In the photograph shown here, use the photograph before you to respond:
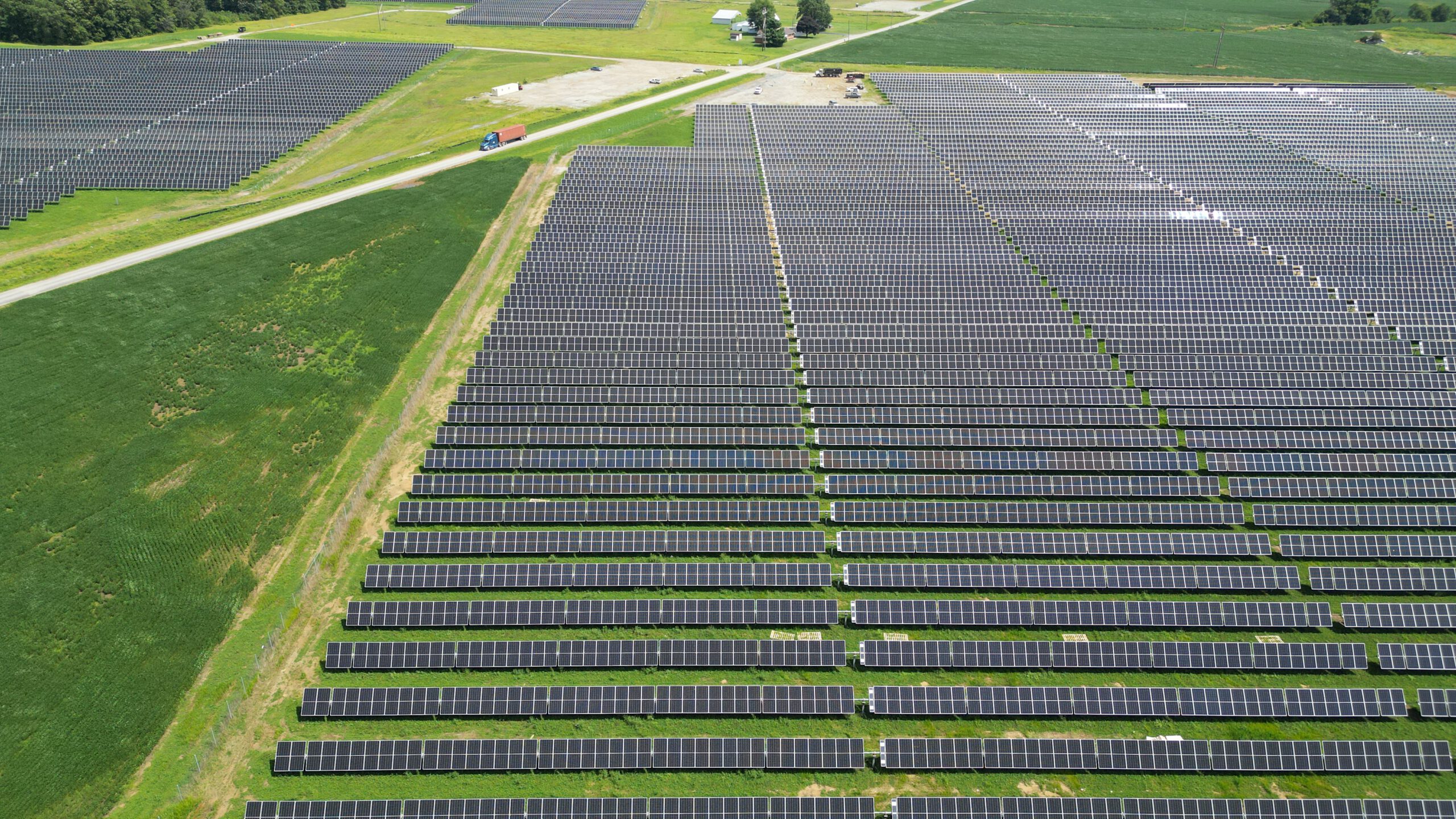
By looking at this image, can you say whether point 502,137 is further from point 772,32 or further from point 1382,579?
point 1382,579

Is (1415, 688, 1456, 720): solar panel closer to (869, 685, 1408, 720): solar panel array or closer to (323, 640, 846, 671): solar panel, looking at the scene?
(869, 685, 1408, 720): solar panel array

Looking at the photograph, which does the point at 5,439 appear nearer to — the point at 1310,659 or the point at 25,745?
the point at 25,745

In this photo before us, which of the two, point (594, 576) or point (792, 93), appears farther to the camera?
point (792, 93)

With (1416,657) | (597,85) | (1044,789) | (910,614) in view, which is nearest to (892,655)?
(910,614)

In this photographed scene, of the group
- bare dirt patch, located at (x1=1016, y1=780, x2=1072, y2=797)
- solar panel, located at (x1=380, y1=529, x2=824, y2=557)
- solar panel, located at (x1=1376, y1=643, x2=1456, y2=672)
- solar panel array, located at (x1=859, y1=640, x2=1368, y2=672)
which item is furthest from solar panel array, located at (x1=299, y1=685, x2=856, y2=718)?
solar panel, located at (x1=380, y1=529, x2=824, y2=557)

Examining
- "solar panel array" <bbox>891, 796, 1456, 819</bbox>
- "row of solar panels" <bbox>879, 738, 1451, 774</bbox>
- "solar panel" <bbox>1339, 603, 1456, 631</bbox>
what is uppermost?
"solar panel" <bbox>1339, 603, 1456, 631</bbox>

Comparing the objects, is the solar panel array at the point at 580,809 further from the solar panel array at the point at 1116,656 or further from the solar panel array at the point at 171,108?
the solar panel array at the point at 171,108

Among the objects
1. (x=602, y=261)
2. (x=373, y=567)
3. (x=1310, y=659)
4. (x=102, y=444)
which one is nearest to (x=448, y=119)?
(x=602, y=261)
